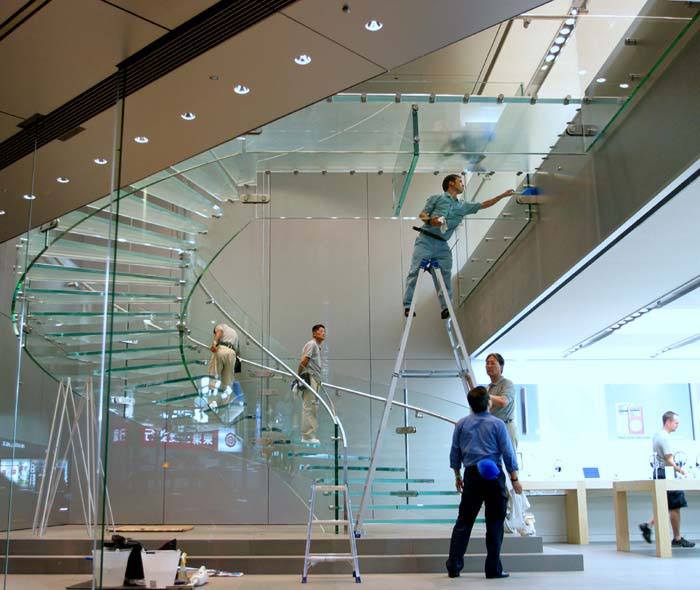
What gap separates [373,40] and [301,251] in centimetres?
694

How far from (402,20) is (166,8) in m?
1.12

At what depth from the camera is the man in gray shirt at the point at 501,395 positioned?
631cm

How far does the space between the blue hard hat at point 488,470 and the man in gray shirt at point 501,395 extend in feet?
2.90

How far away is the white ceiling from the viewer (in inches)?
203

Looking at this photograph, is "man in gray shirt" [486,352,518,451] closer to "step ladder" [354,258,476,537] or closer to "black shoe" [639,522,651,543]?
"step ladder" [354,258,476,537]

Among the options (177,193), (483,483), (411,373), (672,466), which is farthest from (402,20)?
(672,466)

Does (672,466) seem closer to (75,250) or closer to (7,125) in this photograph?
(75,250)

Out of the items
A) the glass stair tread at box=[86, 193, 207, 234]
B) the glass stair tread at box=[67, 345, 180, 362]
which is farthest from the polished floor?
the glass stair tread at box=[86, 193, 207, 234]

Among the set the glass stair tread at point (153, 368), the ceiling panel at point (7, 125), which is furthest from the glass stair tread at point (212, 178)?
the glass stair tread at point (153, 368)

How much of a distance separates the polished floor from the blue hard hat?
2.35 ft

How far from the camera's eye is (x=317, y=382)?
7566 millimetres

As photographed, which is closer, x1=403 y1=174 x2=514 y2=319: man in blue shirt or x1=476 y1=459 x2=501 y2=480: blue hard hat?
x1=476 y1=459 x2=501 y2=480: blue hard hat

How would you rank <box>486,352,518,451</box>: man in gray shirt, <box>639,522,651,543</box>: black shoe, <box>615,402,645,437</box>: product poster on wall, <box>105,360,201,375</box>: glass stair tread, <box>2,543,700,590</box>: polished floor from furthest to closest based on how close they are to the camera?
<box>615,402,645,437</box>: product poster on wall, <box>639,522,651,543</box>: black shoe, <box>105,360,201,375</box>: glass stair tread, <box>486,352,518,451</box>: man in gray shirt, <box>2,543,700,590</box>: polished floor

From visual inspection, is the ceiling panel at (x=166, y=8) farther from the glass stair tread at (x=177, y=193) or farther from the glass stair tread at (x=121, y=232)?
the glass stair tread at (x=177, y=193)
